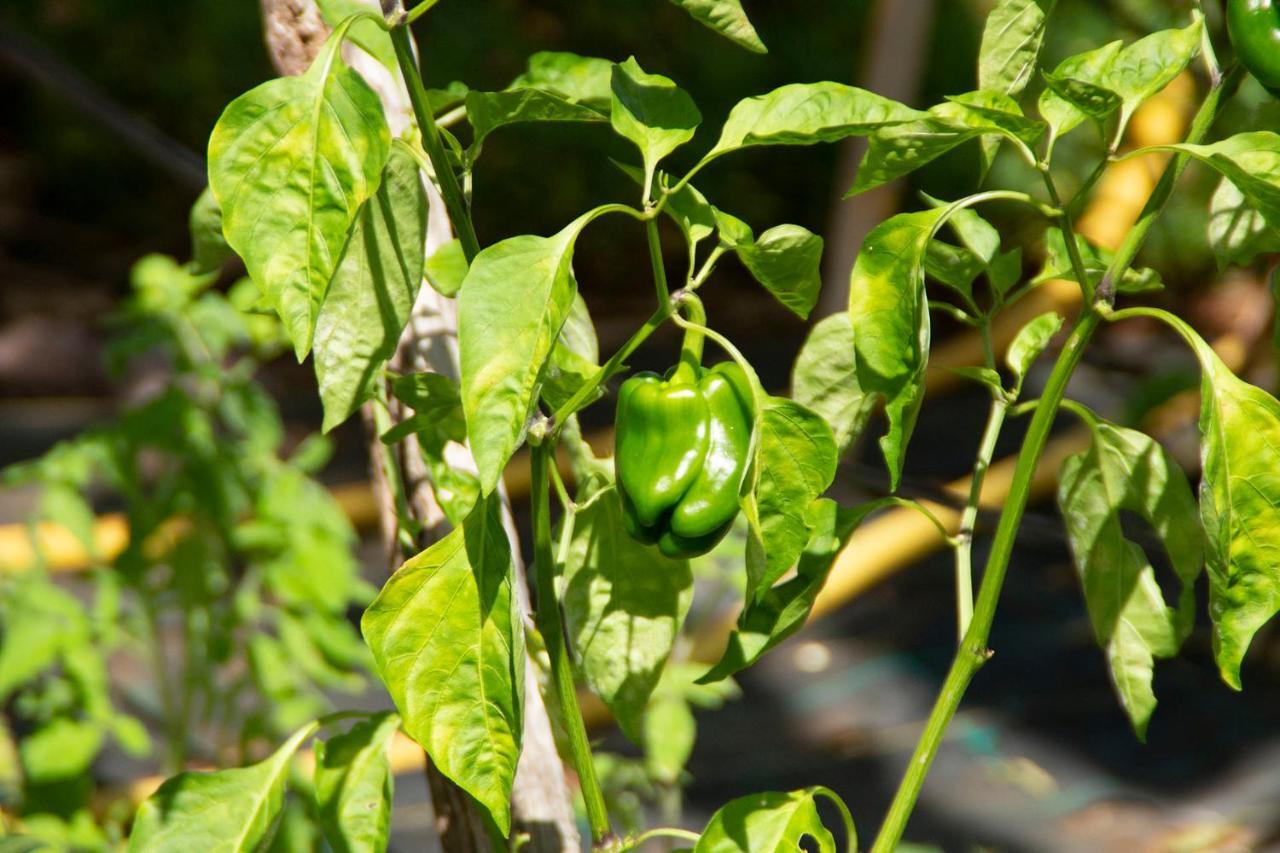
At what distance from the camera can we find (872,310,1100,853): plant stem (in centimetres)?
55

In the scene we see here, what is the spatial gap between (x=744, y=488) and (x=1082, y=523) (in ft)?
0.82

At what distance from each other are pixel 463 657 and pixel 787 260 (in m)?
0.20

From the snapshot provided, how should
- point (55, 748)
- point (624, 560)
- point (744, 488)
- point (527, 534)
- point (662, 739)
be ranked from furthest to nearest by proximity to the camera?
point (527, 534) → point (55, 748) → point (662, 739) → point (624, 560) → point (744, 488)

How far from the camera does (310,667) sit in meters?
1.50

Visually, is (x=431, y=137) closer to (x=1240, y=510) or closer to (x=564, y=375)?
(x=564, y=375)

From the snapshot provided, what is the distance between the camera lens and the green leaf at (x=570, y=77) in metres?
0.64

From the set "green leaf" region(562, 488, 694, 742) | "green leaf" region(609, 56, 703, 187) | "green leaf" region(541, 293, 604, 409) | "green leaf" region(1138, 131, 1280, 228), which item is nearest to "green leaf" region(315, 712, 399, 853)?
"green leaf" region(562, 488, 694, 742)

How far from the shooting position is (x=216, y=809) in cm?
67

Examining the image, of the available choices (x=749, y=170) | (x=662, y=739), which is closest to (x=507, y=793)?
(x=662, y=739)

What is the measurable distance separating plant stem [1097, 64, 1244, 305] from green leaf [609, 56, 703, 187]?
176mm

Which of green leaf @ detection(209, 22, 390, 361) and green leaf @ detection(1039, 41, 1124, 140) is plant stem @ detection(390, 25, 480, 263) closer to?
green leaf @ detection(209, 22, 390, 361)

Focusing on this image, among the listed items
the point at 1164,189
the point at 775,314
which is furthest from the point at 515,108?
the point at 775,314

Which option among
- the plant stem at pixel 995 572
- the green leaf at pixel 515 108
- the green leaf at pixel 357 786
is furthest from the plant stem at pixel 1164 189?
the green leaf at pixel 357 786

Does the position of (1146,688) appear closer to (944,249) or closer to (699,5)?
(944,249)
